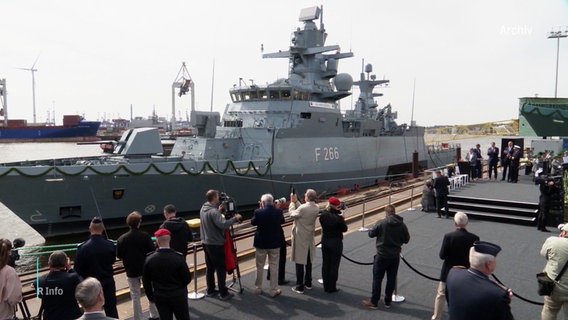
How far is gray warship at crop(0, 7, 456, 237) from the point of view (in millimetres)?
12367

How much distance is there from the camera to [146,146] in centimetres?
1491

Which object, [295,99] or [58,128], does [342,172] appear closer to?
[295,99]

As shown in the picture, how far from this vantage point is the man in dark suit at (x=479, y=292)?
2830mm

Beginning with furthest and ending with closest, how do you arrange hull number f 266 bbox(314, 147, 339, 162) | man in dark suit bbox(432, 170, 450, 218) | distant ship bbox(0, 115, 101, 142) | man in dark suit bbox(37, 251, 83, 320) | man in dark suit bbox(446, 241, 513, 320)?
distant ship bbox(0, 115, 101, 142), hull number f 266 bbox(314, 147, 339, 162), man in dark suit bbox(432, 170, 450, 218), man in dark suit bbox(37, 251, 83, 320), man in dark suit bbox(446, 241, 513, 320)

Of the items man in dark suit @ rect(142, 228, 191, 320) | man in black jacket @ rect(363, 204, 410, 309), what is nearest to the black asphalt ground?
man in black jacket @ rect(363, 204, 410, 309)

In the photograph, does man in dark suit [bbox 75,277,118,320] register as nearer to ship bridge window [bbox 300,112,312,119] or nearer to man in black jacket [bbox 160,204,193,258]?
man in black jacket [bbox 160,204,193,258]

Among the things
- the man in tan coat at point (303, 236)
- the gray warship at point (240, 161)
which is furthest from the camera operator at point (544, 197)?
the gray warship at point (240, 161)

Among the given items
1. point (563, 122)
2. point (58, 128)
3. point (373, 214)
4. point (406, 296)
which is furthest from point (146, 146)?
point (58, 128)

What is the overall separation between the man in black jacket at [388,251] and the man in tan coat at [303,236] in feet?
3.12

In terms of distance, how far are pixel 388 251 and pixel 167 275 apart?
287 centimetres

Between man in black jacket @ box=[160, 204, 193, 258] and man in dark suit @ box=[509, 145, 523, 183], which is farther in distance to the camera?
man in dark suit @ box=[509, 145, 523, 183]

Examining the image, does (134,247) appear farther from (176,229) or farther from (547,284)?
(547,284)

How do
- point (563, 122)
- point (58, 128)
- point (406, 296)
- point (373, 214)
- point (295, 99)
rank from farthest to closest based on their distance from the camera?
1. point (58, 128)
2. point (563, 122)
3. point (295, 99)
4. point (373, 214)
5. point (406, 296)

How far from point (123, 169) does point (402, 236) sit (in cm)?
1009
